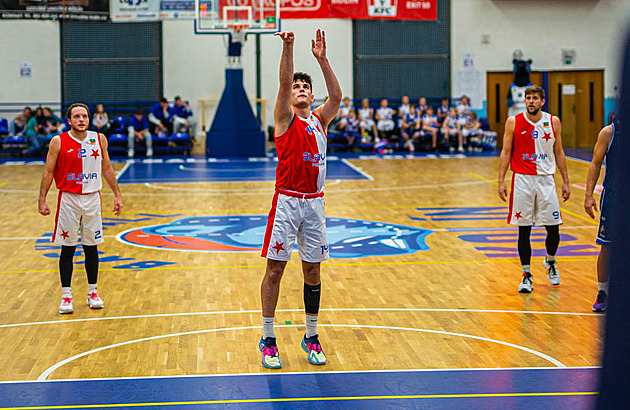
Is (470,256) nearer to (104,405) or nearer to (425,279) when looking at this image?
(425,279)

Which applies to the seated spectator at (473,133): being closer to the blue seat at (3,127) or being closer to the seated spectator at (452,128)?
the seated spectator at (452,128)

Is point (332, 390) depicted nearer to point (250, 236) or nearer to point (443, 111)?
point (250, 236)

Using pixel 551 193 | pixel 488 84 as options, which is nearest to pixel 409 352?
pixel 551 193

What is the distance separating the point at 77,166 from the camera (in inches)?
267

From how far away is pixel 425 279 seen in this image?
315 inches

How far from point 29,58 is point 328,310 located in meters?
20.1

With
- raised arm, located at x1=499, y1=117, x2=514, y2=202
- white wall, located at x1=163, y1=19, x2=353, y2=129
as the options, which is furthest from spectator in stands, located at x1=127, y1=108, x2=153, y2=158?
raised arm, located at x1=499, y1=117, x2=514, y2=202

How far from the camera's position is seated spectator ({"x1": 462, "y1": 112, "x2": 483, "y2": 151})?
2372cm

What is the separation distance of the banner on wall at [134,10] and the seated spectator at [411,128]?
742cm

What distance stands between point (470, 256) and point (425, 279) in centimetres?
130

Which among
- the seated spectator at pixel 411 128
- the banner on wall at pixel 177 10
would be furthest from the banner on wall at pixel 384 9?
the banner on wall at pixel 177 10

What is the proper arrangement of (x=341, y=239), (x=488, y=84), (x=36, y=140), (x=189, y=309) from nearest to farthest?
(x=189, y=309)
(x=341, y=239)
(x=36, y=140)
(x=488, y=84)

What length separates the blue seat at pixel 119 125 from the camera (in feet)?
75.1

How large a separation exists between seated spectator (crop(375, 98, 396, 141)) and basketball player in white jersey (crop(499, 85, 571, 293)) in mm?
16198
